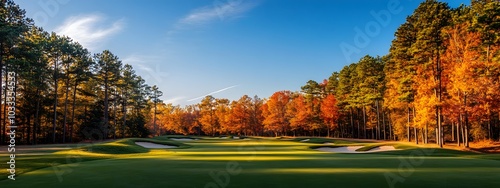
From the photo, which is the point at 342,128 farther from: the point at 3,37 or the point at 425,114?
the point at 3,37

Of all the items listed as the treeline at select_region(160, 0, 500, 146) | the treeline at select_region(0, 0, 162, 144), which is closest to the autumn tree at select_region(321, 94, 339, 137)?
the treeline at select_region(160, 0, 500, 146)

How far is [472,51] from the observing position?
3472cm

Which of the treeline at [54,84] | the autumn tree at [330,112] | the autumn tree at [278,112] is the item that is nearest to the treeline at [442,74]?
the autumn tree at [330,112]

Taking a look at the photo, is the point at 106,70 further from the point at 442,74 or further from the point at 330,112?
the point at 442,74

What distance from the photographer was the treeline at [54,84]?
122 ft

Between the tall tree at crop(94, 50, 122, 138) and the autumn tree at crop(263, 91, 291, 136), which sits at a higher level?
the tall tree at crop(94, 50, 122, 138)

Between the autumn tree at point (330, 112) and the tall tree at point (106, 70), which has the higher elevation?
the tall tree at point (106, 70)

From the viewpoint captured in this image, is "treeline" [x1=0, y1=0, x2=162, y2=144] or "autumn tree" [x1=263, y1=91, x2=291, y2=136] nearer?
"treeline" [x1=0, y1=0, x2=162, y2=144]

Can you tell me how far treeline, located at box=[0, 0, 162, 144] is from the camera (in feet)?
122

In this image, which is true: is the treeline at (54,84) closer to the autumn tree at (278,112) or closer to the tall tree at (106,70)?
the tall tree at (106,70)

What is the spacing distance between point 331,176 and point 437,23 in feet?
109

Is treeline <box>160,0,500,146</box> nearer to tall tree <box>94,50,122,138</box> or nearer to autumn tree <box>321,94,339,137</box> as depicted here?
autumn tree <box>321,94,339,137</box>

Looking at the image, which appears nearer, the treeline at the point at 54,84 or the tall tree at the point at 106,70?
the treeline at the point at 54,84

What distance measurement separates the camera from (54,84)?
2271 inches
